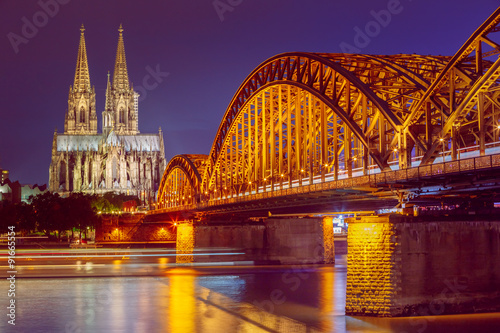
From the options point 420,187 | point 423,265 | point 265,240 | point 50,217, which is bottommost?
point 423,265

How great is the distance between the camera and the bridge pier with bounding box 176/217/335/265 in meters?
87.3

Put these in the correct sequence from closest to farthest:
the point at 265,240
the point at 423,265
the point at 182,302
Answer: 1. the point at 423,265
2. the point at 182,302
3. the point at 265,240

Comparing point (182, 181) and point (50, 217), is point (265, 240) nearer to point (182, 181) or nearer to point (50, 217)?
point (182, 181)

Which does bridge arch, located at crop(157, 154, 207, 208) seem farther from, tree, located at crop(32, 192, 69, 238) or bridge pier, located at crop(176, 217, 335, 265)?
tree, located at crop(32, 192, 69, 238)

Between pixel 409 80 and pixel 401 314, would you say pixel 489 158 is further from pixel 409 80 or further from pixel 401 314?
pixel 409 80

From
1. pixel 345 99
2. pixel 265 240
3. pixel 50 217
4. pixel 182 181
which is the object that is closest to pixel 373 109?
pixel 345 99

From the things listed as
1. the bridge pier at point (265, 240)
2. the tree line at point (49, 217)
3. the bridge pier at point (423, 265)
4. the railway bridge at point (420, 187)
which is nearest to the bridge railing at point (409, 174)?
the railway bridge at point (420, 187)

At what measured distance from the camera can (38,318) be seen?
47.0 m

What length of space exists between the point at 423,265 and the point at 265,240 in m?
50.5

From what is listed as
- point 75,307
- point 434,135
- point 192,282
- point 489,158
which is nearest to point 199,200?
point 192,282

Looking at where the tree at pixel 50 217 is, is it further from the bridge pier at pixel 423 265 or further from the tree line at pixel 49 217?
the bridge pier at pixel 423 265

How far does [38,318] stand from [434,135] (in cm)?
2592

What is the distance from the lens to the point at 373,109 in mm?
67000

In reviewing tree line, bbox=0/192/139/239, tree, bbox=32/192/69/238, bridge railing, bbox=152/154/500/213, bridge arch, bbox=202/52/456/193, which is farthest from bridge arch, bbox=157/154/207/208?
bridge railing, bbox=152/154/500/213
